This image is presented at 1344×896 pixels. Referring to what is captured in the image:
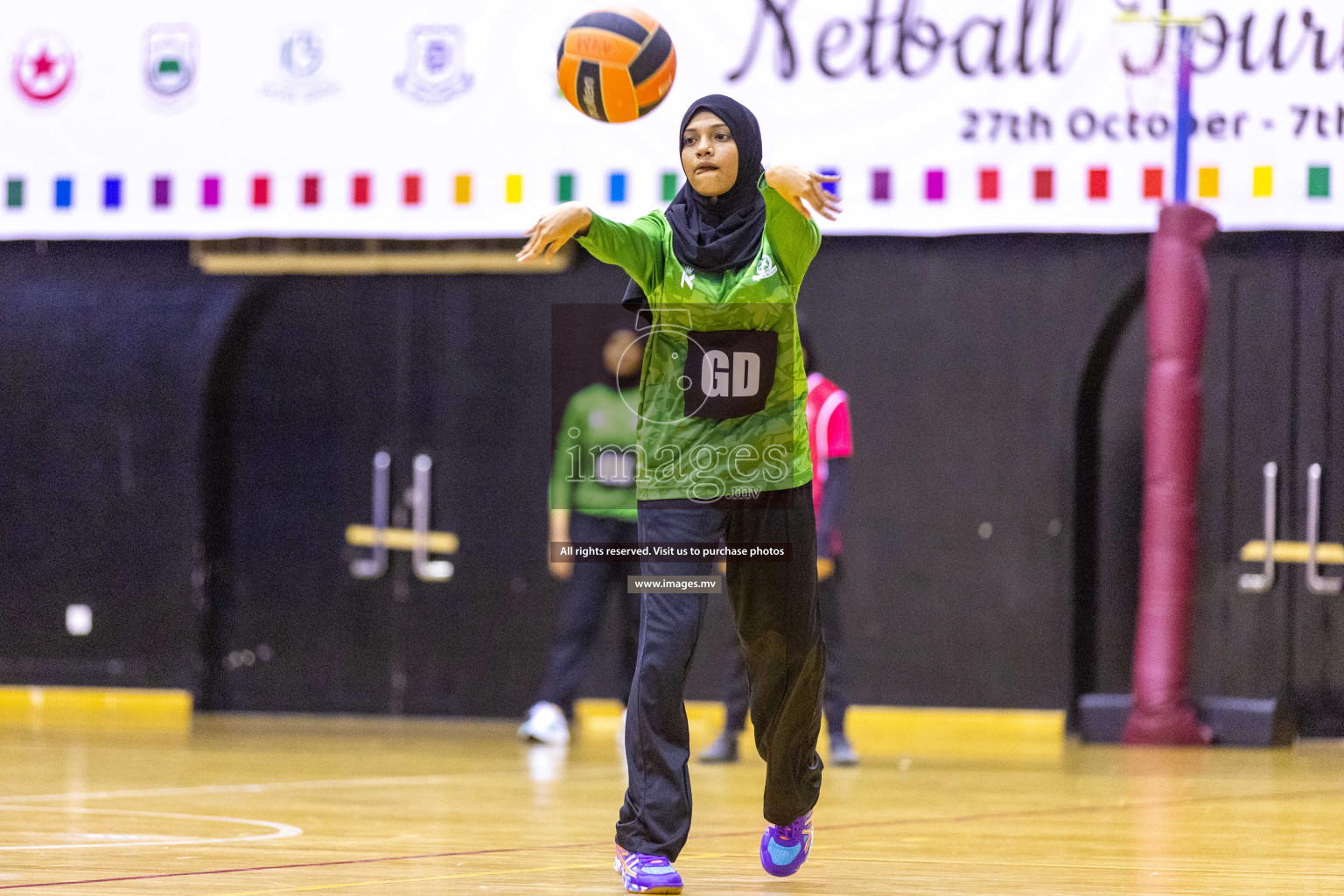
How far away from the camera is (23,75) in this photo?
30.0 feet

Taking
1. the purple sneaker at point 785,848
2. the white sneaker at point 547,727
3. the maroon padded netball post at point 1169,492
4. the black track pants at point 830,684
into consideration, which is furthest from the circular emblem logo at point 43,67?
the purple sneaker at point 785,848

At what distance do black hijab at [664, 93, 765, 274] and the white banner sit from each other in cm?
430

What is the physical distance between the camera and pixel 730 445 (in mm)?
3896

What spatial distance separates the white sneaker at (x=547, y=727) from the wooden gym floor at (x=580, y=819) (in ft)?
0.30

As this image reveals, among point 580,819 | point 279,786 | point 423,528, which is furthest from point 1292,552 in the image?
point 279,786

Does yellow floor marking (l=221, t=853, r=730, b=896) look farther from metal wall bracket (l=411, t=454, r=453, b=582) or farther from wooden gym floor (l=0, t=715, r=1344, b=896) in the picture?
metal wall bracket (l=411, t=454, r=453, b=582)

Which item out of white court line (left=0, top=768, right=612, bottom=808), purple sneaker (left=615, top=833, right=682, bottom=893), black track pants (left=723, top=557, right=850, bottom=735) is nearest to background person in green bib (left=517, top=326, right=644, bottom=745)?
black track pants (left=723, top=557, right=850, bottom=735)

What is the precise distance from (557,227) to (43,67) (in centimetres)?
624

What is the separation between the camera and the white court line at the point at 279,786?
559 centimetres

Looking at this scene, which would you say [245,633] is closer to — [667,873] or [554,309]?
[554,309]

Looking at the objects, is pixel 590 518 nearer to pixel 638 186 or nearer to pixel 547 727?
pixel 547 727

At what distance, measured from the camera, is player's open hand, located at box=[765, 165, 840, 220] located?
3.83 meters

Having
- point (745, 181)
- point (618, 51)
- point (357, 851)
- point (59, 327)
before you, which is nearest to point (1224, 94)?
point (618, 51)

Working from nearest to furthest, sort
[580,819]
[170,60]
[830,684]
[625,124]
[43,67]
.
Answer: [580,819] < [830,684] < [625,124] < [170,60] < [43,67]
